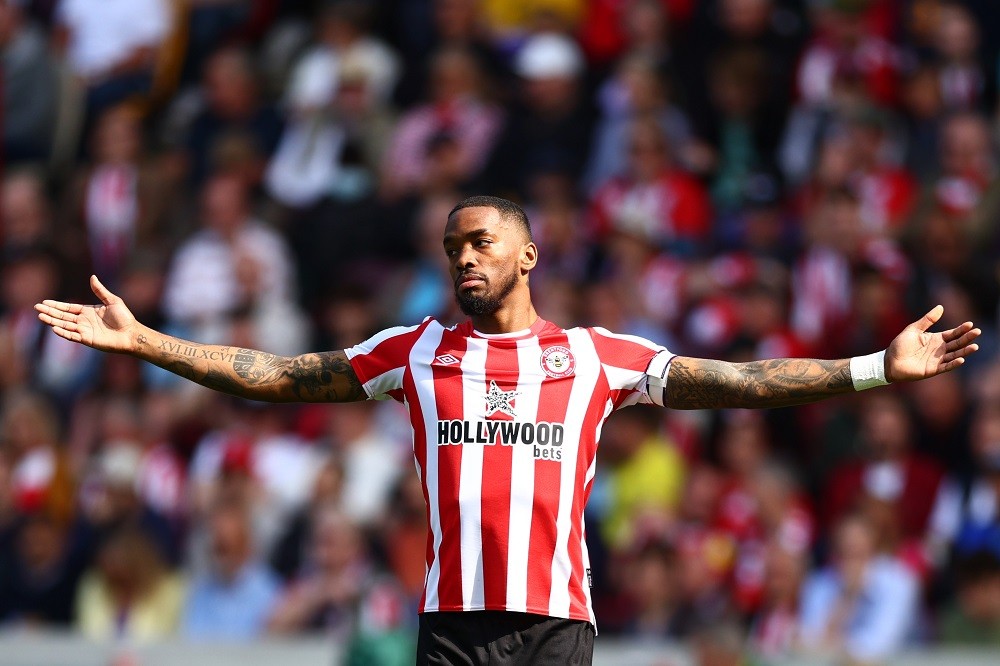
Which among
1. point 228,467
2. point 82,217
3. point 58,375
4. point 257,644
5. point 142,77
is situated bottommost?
point 257,644

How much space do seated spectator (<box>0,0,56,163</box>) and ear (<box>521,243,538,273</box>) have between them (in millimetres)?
13251

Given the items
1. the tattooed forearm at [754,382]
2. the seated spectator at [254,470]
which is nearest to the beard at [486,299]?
the tattooed forearm at [754,382]

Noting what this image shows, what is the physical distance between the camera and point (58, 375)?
1616cm

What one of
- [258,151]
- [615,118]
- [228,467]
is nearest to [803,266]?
[615,118]

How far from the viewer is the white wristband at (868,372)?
6254 mm

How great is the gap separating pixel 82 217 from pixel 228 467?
512 cm

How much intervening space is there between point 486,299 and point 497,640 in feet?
4.17

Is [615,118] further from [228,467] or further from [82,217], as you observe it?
[82,217]

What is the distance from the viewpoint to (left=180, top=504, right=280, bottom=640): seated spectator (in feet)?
41.3

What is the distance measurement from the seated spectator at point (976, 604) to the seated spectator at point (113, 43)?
1142 cm

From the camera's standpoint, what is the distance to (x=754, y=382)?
636 centimetres

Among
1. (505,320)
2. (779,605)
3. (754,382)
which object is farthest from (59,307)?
(779,605)

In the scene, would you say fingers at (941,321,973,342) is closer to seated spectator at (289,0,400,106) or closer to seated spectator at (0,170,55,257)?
seated spectator at (289,0,400,106)

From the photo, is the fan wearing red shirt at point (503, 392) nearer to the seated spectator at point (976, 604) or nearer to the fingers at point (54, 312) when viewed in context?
the fingers at point (54, 312)
